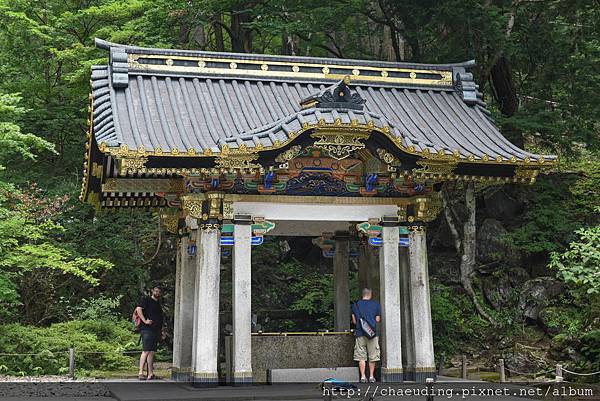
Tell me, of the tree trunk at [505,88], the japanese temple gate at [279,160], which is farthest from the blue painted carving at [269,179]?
the tree trunk at [505,88]

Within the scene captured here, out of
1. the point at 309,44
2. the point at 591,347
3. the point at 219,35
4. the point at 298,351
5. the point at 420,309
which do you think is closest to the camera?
the point at 420,309

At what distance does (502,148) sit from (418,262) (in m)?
2.49

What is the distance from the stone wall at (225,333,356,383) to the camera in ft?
42.5

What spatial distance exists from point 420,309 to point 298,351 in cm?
224

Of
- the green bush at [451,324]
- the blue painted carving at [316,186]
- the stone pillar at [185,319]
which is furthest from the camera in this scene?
the green bush at [451,324]

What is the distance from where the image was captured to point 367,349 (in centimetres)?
1273

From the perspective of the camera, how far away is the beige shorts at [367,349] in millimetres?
12625

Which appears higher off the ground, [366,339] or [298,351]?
Result: [366,339]

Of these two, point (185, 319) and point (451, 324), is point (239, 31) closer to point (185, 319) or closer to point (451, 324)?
point (451, 324)

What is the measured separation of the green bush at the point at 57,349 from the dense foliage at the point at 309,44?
59 mm

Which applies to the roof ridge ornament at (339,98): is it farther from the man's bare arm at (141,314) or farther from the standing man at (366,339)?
the man's bare arm at (141,314)

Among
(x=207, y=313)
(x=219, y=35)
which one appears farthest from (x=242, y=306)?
(x=219, y=35)

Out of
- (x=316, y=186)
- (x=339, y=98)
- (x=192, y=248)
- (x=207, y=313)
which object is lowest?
(x=207, y=313)

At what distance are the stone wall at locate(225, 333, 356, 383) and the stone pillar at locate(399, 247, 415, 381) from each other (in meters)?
0.96
